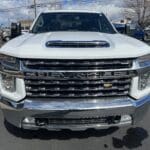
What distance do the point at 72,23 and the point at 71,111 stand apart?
8.97ft

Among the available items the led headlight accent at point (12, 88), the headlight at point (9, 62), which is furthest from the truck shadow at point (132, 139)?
the headlight at point (9, 62)

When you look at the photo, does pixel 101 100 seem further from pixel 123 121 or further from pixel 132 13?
pixel 132 13

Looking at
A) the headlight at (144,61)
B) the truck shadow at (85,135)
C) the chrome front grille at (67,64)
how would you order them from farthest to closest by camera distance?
the truck shadow at (85,135)
the headlight at (144,61)
the chrome front grille at (67,64)

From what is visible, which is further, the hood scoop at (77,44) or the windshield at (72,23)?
the windshield at (72,23)

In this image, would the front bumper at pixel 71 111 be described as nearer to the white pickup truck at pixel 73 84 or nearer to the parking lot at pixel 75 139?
the white pickup truck at pixel 73 84

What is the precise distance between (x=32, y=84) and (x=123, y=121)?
122 cm

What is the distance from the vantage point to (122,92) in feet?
14.2

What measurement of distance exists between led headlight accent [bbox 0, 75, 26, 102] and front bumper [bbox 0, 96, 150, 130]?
0.07m

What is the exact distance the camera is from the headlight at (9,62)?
4.23 meters

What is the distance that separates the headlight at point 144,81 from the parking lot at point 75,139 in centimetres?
78

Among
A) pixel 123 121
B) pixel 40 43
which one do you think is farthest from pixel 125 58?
pixel 40 43

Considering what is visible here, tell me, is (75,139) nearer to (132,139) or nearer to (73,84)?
(132,139)

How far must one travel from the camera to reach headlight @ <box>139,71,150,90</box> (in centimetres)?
444

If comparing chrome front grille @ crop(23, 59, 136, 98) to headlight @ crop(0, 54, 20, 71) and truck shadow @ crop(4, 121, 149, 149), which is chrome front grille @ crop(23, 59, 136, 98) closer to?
headlight @ crop(0, 54, 20, 71)
